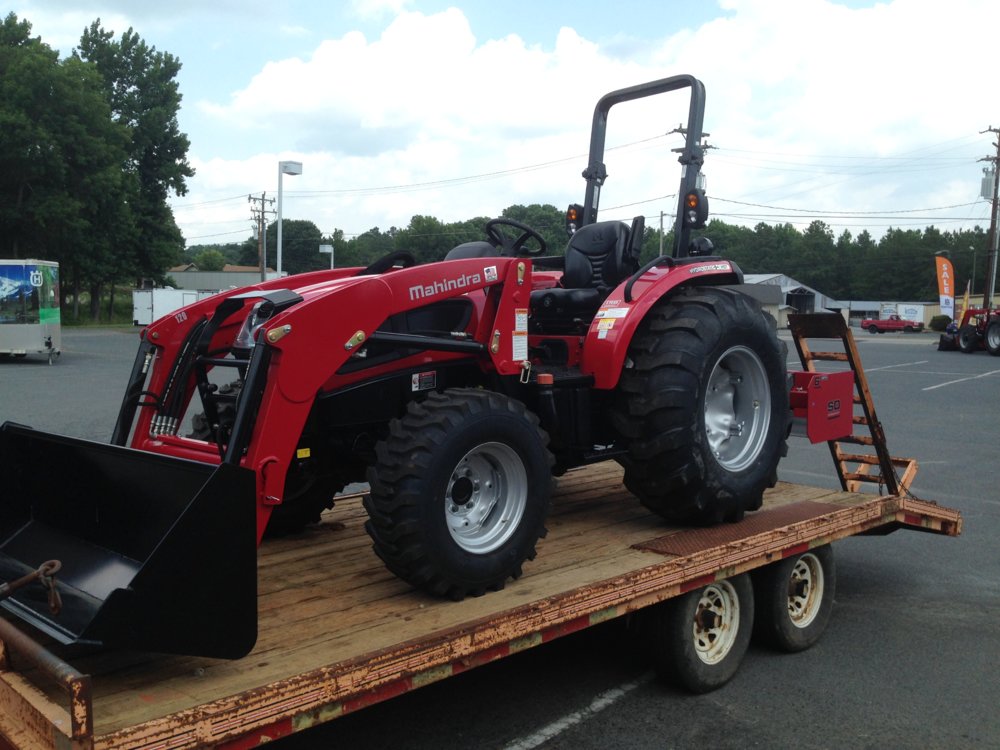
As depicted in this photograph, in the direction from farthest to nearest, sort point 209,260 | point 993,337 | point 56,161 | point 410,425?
point 209,260, point 56,161, point 993,337, point 410,425

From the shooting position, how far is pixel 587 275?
17.8ft

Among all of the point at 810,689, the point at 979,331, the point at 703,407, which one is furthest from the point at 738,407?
the point at 979,331

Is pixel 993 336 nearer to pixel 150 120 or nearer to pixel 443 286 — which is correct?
pixel 443 286

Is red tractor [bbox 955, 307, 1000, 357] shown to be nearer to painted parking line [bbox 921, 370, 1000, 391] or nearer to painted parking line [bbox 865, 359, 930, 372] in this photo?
painted parking line [bbox 865, 359, 930, 372]

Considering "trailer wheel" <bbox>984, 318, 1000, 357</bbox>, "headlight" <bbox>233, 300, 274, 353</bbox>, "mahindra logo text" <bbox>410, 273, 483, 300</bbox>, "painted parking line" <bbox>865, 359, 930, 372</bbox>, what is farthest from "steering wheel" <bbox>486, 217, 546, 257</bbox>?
"trailer wheel" <bbox>984, 318, 1000, 357</bbox>

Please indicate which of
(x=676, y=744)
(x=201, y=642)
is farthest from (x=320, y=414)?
(x=676, y=744)

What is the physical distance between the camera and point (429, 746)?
3848mm

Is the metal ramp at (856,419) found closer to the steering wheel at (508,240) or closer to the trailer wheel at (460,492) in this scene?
the steering wheel at (508,240)

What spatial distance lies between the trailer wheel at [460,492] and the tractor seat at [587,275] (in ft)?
4.59

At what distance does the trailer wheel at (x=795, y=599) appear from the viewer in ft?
16.0

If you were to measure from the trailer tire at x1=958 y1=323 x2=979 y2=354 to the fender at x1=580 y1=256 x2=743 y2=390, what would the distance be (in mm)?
32101

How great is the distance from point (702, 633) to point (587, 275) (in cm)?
210

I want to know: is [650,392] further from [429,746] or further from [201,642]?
[201,642]

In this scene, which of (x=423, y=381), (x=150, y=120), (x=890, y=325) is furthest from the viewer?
(x=890, y=325)
